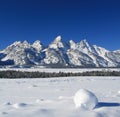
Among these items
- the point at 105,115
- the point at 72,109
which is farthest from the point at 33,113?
the point at 105,115

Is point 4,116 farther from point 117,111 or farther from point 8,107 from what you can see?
point 117,111

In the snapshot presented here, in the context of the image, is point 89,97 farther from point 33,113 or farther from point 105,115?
point 33,113

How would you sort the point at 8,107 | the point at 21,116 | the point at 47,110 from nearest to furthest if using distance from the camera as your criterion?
the point at 21,116 → the point at 47,110 → the point at 8,107

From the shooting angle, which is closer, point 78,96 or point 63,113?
point 63,113

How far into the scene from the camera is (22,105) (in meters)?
9.37

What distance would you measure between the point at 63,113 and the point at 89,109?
86 cm

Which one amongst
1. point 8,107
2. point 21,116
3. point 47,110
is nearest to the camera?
point 21,116

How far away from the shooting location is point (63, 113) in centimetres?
812

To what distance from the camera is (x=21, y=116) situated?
7.66m

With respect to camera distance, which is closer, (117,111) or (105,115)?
(105,115)

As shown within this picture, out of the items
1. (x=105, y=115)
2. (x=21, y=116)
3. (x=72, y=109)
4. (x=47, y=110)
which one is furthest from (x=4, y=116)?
(x=105, y=115)

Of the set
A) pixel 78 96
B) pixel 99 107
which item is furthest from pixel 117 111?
pixel 78 96

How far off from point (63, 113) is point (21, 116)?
1.19 meters

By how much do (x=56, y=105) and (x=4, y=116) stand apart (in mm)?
2111
